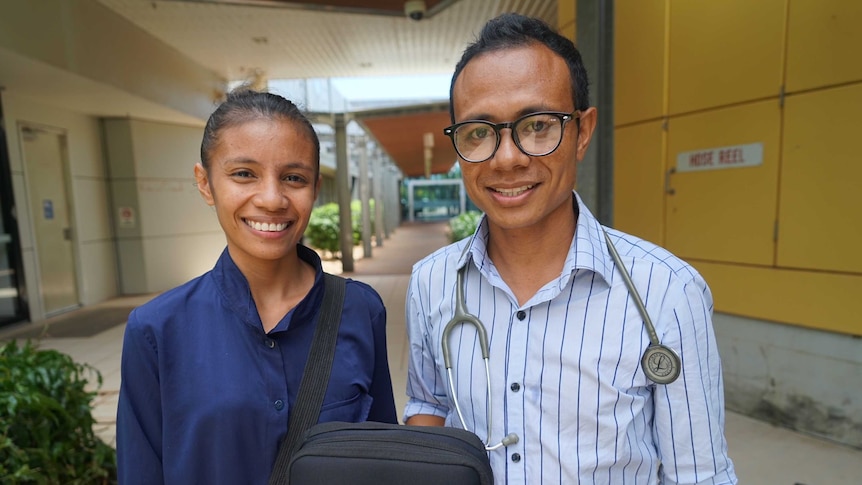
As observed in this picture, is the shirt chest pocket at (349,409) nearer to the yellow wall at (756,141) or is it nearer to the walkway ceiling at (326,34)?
the yellow wall at (756,141)

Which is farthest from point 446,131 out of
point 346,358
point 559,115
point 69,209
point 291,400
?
point 69,209

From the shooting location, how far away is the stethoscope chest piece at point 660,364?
96 centimetres

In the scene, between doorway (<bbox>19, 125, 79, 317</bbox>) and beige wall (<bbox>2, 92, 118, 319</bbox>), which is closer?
beige wall (<bbox>2, 92, 118, 319</bbox>)

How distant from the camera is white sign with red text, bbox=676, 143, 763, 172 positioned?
3.16 meters

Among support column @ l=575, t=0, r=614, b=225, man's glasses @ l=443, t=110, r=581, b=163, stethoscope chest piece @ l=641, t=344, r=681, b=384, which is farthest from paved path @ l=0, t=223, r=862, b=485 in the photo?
man's glasses @ l=443, t=110, r=581, b=163

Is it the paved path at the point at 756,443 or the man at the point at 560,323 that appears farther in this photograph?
the paved path at the point at 756,443

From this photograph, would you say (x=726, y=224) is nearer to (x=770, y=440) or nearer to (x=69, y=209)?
(x=770, y=440)

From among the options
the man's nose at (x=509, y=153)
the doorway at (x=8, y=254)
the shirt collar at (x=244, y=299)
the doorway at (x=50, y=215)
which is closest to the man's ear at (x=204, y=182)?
the shirt collar at (x=244, y=299)

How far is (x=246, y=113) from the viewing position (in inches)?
47.8

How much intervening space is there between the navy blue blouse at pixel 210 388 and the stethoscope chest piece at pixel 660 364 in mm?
707

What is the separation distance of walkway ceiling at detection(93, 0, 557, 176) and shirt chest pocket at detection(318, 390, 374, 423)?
13.1 feet

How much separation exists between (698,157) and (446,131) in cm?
310

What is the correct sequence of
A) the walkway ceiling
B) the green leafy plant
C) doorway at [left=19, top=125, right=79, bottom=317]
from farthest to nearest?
1. doorway at [left=19, top=125, right=79, bottom=317]
2. the walkway ceiling
3. the green leafy plant

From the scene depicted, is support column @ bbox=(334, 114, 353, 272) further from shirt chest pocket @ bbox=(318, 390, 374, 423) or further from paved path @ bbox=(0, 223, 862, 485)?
shirt chest pocket @ bbox=(318, 390, 374, 423)
